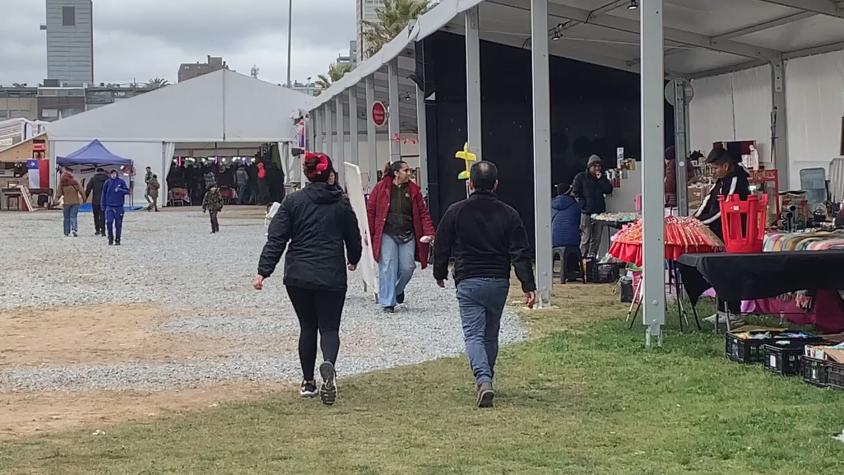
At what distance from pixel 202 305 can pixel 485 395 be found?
6768 mm

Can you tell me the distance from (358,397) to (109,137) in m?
36.2

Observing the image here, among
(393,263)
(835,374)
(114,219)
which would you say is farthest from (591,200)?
(114,219)

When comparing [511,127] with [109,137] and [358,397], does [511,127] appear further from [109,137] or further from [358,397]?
[109,137]

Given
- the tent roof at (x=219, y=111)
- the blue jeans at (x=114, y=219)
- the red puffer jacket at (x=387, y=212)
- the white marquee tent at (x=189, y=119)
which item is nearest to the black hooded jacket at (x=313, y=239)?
the red puffer jacket at (x=387, y=212)

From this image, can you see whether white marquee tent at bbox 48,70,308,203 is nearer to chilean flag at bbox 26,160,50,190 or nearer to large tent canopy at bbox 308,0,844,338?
chilean flag at bbox 26,160,50,190

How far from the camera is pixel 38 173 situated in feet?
143

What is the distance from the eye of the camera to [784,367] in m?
7.77

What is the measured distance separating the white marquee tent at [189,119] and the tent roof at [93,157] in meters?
0.85

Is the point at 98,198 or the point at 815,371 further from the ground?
the point at 98,198

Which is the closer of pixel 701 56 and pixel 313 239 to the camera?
pixel 313 239

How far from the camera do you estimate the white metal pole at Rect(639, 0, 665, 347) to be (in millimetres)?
9109

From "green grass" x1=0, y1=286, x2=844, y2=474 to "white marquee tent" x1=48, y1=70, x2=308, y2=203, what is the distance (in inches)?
1316

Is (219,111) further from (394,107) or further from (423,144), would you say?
(423,144)

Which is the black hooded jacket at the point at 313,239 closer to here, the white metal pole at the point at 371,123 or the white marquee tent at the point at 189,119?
the white metal pole at the point at 371,123
